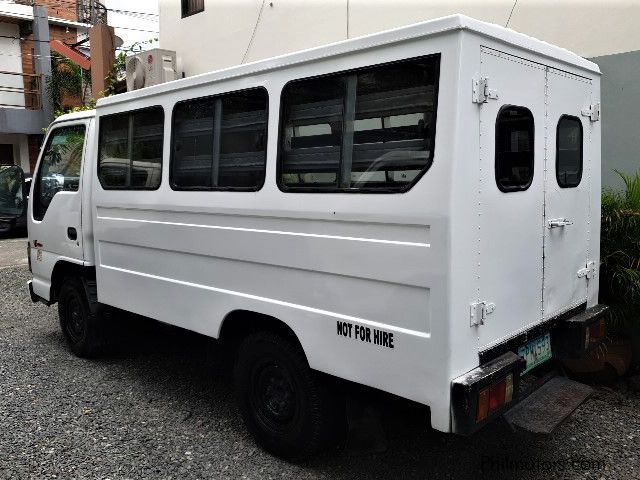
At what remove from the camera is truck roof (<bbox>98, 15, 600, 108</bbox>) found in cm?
244

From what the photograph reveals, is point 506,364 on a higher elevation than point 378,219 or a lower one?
lower

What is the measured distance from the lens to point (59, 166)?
512 centimetres

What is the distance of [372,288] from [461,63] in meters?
1.06

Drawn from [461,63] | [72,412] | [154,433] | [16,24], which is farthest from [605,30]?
[16,24]

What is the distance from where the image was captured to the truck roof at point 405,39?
7.99ft

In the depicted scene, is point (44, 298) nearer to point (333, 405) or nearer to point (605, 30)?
point (333, 405)

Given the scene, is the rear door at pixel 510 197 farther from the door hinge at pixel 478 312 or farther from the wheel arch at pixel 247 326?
the wheel arch at pixel 247 326

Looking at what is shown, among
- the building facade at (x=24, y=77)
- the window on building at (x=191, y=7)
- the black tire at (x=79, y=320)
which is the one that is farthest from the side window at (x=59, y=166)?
the building facade at (x=24, y=77)

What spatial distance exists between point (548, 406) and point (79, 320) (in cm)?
390

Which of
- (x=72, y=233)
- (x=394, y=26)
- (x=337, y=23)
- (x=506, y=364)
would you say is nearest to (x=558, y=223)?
(x=506, y=364)

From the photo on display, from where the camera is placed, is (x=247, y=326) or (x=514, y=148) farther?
(x=247, y=326)

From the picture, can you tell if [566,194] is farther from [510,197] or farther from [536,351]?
[536,351]

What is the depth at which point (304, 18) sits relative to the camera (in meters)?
7.59

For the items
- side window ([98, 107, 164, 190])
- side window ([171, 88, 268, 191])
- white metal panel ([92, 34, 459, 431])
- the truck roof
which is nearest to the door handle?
the truck roof
